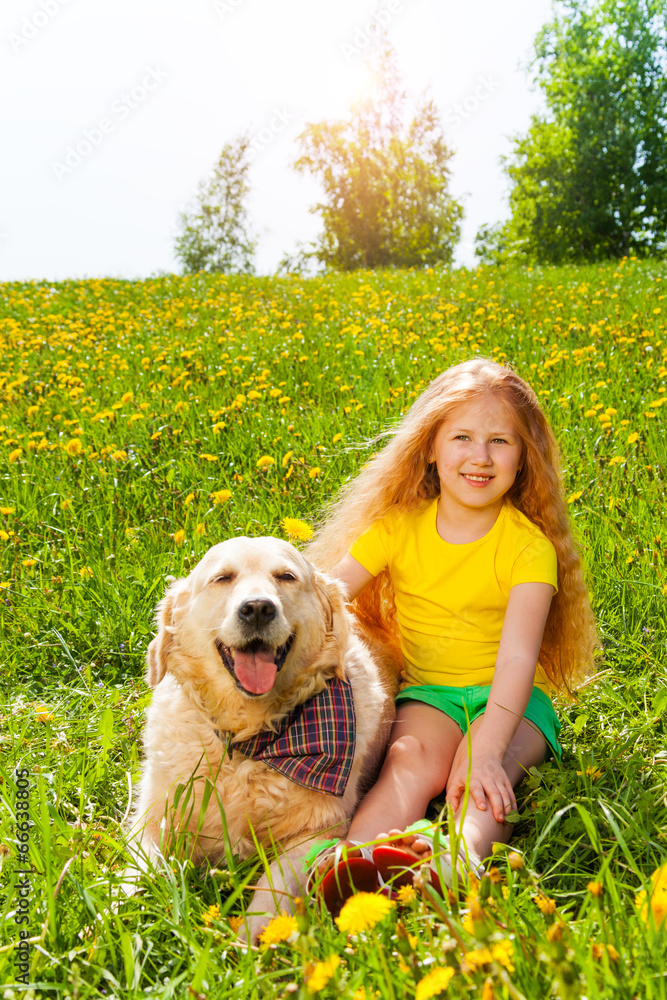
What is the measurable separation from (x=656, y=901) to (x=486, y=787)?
2.46 feet

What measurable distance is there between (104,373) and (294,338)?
1628 mm

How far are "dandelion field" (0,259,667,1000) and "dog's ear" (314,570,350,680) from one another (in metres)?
0.58

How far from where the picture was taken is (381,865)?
158cm

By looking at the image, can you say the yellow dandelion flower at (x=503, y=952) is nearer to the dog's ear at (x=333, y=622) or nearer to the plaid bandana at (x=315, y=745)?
the plaid bandana at (x=315, y=745)

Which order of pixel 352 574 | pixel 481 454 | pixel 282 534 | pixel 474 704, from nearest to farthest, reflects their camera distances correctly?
pixel 474 704 → pixel 481 454 → pixel 352 574 → pixel 282 534

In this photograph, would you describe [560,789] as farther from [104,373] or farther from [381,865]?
[104,373]

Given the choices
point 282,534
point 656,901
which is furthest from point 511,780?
point 282,534

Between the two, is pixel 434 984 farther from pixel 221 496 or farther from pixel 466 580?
pixel 221 496

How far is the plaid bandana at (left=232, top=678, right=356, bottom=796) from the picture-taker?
1897 mm

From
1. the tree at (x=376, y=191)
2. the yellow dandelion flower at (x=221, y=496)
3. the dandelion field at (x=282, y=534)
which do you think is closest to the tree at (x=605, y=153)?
the tree at (x=376, y=191)

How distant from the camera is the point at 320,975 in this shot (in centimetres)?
98

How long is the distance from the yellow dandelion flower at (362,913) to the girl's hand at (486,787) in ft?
2.58

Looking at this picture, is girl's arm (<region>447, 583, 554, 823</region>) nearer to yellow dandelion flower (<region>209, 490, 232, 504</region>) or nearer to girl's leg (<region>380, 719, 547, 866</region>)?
girl's leg (<region>380, 719, 547, 866</region>)

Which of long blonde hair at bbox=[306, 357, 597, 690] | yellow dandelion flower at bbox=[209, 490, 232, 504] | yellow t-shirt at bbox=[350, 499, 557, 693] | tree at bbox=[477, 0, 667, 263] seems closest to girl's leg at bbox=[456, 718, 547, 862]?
yellow t-shirt at bbox=[350, 499, 557, 693]
